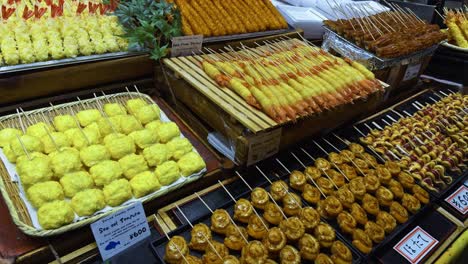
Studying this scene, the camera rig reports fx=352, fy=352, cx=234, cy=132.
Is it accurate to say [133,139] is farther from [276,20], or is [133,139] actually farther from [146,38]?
[276,20]

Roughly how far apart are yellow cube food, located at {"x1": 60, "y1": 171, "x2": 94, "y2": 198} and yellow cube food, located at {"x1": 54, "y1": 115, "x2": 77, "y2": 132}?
0.52 metres

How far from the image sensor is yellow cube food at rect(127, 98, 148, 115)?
9.76ft

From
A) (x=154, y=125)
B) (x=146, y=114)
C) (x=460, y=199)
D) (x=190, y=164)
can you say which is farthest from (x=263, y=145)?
(x=460, y=199)

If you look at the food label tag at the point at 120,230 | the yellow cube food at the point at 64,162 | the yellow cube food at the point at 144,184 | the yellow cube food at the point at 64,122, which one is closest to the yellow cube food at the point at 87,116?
the yellow cube food at the point at 64,122

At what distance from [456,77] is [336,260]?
3.78 metres

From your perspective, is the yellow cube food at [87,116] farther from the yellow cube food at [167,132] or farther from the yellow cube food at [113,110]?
the yellow cube food at [167,132]

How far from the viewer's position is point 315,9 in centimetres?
531

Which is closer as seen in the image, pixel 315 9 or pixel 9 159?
pixel 9 159

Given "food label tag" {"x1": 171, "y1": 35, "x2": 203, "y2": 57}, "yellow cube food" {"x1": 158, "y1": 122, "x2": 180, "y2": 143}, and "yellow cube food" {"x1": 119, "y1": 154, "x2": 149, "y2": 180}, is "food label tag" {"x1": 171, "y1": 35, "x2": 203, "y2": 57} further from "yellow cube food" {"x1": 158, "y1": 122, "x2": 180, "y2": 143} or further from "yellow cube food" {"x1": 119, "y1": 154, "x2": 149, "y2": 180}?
"yellow cube food" {"x1": 119, "y1": 154, "x2": 149, "y2": 180}

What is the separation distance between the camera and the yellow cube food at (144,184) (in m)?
2.35

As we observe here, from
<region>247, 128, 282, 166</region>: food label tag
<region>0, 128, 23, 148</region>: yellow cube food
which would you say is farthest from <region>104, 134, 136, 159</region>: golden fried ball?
<region>247, 128, 282, 166</region>: food label tag

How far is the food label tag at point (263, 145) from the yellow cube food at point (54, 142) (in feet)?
4.40

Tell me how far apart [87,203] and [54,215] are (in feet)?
0.62

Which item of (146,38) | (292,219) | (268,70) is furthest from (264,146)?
(146,38)
